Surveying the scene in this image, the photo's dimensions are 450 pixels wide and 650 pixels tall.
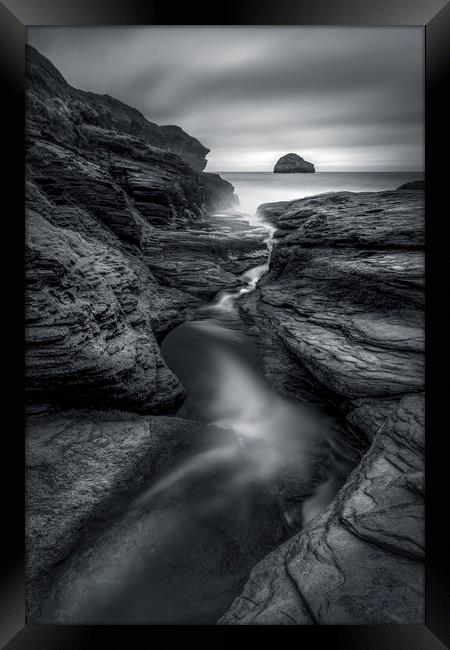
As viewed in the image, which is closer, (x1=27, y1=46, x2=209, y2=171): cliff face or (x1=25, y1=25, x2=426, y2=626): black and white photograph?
(x1=25, y1=25, x2=426, y2=626): black and white photograph

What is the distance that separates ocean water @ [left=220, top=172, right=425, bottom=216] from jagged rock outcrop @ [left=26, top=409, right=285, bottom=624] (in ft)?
12.0

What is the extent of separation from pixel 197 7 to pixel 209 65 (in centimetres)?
77

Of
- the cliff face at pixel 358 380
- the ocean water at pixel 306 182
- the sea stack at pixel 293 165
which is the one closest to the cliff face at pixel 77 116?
the ocean water at pixel 306 182

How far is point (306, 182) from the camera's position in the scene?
4363mm

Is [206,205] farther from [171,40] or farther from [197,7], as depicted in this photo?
[197,7]

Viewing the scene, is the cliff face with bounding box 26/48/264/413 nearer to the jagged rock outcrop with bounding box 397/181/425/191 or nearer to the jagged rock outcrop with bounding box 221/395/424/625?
the jagged rock outcrop with bounding box 221/395/424/625

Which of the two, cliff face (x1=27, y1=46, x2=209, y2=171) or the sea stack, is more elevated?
cliff face (x1=27, y1=46, x2=209, y2=171)

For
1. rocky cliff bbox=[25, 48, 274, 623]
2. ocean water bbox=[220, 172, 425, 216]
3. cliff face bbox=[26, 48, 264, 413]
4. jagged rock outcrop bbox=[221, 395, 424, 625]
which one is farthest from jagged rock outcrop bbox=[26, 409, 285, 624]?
ocean water bbox=[220, 172, 425, 216]

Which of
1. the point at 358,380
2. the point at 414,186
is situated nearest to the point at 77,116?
the point at 414,186

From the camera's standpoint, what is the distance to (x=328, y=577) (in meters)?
2.37

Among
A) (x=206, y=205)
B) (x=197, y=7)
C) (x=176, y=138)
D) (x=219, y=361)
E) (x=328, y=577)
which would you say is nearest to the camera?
(x=328, y=577)

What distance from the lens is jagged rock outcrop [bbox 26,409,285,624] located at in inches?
103
